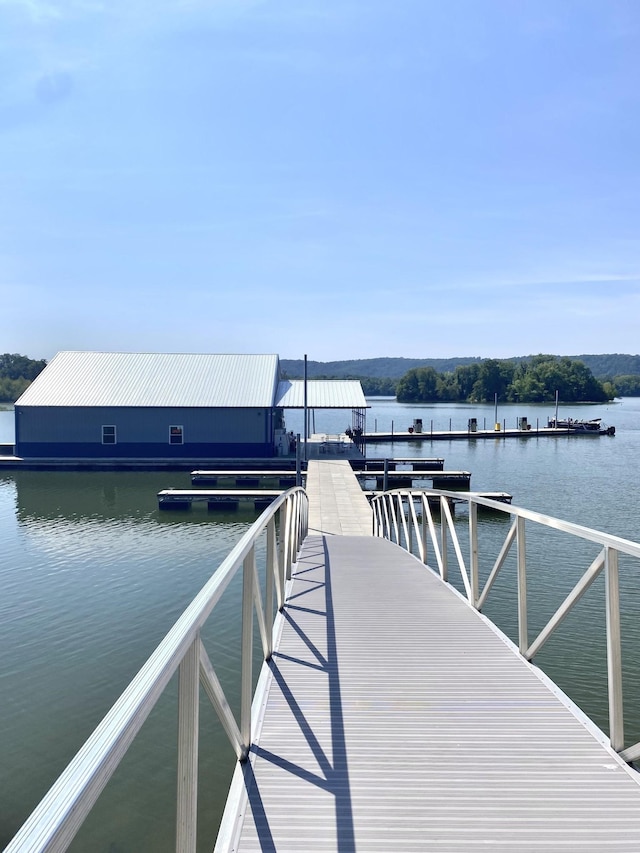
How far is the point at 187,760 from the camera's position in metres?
2.28

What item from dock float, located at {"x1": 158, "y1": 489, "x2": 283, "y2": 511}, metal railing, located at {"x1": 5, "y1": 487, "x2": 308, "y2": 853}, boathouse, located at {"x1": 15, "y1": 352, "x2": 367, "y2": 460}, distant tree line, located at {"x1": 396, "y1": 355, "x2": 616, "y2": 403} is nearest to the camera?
metal railing, located at {"x1": 5, "y1": 487, "x2": 308, "y2": 853}

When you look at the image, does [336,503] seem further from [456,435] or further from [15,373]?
[15,373]

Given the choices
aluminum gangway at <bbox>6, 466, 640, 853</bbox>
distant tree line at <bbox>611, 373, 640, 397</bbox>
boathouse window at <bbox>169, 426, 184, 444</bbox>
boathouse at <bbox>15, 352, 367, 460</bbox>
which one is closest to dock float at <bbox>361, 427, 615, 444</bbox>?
boathouse at <bbox>15, 352, 367, 460</bbox>

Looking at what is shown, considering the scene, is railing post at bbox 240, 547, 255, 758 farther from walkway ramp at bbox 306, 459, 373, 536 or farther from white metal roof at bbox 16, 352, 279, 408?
white metal roof at bbox 16, 352, 279, 408

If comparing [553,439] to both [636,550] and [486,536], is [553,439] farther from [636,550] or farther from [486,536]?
[636,550]

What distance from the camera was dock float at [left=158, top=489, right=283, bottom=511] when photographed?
77.3 ft

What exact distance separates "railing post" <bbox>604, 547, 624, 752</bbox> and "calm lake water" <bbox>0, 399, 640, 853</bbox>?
4.46 meters

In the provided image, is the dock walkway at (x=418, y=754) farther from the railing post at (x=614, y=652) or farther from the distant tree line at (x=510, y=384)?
the distant tree line at (x=510, y=384)

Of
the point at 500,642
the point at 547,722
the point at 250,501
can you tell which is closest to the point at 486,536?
the point at 250,501

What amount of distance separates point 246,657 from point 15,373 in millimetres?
172028

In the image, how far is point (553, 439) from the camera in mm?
52562

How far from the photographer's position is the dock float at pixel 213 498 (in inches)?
928

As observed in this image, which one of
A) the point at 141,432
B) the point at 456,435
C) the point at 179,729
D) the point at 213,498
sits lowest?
the point at 213,498

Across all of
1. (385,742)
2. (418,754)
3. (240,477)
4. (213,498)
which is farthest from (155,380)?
(418,754)
